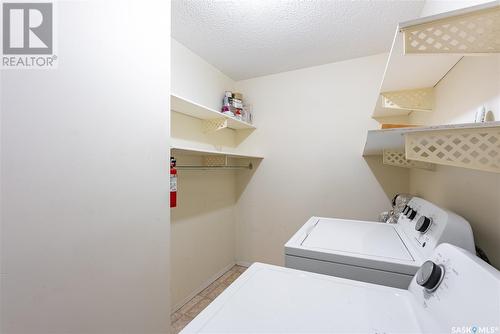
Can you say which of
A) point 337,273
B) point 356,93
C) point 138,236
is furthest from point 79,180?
point 356,93

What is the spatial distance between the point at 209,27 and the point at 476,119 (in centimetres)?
185

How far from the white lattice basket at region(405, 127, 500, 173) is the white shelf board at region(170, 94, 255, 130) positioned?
150 centimetres

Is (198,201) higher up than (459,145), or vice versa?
(459,145)

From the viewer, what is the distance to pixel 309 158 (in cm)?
258

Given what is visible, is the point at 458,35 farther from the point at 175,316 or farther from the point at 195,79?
the point at 175,316

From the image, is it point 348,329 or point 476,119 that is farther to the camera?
point 476,119

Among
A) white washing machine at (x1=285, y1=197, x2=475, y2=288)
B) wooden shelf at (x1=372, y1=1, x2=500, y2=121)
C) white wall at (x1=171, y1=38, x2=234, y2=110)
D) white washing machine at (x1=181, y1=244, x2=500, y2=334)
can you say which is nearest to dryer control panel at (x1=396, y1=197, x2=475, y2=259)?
white washing machine at (x1=285, y1=197, x2=475, y2=288)

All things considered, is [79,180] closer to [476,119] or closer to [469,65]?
[476,119]

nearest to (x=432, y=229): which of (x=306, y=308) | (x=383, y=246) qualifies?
(x=383, y=246)

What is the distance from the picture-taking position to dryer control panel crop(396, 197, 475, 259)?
879 millimetres

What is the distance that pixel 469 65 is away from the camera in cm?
102

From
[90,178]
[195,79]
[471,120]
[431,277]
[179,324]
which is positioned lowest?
[179,324]

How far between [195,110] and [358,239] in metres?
1.66

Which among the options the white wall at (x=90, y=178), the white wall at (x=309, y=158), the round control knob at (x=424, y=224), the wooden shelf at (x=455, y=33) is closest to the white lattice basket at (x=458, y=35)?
the wooden shelf at (x=455, y=33)
